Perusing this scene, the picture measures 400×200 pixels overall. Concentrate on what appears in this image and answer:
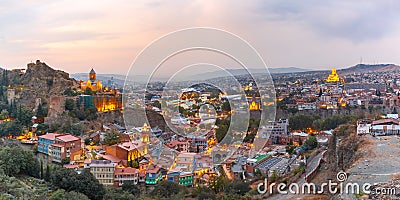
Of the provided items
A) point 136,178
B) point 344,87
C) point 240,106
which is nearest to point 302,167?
point 136,178

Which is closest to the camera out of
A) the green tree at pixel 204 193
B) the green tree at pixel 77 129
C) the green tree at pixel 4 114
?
the green tree at pixel 204 193

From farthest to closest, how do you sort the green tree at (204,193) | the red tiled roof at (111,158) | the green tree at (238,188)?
the red tiled roof at (111,158) → the green tree at (238,188) → the green tree at (204,193)

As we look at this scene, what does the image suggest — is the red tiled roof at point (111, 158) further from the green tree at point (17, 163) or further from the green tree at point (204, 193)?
the green tree at point (204, 193)

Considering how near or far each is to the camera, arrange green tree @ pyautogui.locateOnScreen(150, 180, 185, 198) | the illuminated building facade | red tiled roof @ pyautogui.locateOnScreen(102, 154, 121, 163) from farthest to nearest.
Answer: the illuminated building facade, red tiled roof @ pyautogui.locateOnScreen(102, 154, 121, 163), green tree @ pyautogui.locateOnScreen(150, 180, 185, 198)

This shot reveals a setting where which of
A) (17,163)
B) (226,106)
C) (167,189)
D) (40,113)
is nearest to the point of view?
(226,106)

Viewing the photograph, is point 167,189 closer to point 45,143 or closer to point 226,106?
point 226,106

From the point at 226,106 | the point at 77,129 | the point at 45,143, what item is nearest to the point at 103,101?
the point at 77,129

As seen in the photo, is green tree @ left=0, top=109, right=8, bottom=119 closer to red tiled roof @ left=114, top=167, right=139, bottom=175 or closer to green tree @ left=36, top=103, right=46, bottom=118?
green tree @ left=36, top=103, right=46, bottom=118

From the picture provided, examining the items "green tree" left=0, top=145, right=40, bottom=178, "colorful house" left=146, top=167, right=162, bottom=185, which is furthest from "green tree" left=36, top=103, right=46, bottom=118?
"colorful house" left=146, top=167, right=162, bottom=185

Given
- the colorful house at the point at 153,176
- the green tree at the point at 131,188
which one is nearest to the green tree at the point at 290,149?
the colorful house at the point at 153,176
